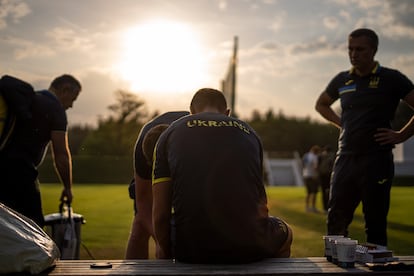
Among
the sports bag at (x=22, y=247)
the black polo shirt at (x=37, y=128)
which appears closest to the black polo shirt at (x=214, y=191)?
the sports bag at (x=22, y=247)

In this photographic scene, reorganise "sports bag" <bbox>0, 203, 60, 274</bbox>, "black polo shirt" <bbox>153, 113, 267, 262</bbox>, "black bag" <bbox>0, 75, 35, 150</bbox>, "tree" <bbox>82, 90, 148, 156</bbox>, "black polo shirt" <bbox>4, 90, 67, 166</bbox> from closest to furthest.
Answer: "sports bag" <bbox>0, 203, 60, 274</bbox>
"black polo shirt" <bbox>153, 113, 267, 262</bbox>
"black bag" <bbox>0, 75, 35, 150</bbox>
"black polo shirt" <bbox>4, 90, 67, 166</bbox>
"tree" <bbox>82, 90, 148, 156</bbox>

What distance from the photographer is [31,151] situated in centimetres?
526

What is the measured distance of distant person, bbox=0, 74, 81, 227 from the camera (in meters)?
5.16

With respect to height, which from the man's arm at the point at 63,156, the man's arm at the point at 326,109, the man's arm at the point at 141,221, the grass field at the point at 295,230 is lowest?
the grass field at the point at 295,230

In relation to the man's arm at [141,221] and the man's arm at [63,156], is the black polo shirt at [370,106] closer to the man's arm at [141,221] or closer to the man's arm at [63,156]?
the man's arm at [141,221]

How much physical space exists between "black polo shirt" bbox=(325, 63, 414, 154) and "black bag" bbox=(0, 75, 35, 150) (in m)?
2.57

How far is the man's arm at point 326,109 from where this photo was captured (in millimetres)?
5465

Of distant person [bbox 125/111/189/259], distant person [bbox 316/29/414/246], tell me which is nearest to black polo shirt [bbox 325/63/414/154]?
distant person [bbox 316/29/414/246]

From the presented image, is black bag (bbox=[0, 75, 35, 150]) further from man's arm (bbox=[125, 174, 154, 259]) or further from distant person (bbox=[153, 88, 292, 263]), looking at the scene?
distant person (bbox=[153, 88, 292, 263])

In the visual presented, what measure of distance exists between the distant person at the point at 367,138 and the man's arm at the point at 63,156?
2.31 metres

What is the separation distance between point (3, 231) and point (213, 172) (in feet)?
3.29

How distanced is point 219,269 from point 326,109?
3.01 meters

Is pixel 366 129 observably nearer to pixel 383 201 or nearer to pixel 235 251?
pixel 383 201

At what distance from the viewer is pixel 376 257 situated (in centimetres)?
302
